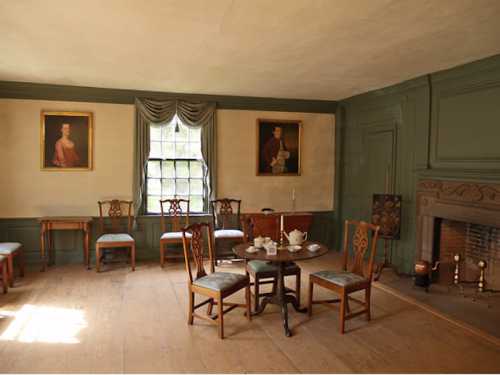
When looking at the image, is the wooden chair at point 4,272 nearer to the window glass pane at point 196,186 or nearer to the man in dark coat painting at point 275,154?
the window glass pane at point 196,186

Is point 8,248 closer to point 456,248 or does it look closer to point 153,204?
point 153,204

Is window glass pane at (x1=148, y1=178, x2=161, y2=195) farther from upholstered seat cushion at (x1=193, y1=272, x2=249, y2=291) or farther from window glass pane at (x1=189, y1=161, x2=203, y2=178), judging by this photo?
upholstered seat cushion at (x1=193, y1=272, x2=249, y2=291)

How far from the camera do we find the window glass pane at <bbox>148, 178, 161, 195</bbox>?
21.1ft

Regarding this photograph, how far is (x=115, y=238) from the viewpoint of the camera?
5645 millimetres

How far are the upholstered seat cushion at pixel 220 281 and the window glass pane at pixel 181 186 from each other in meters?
2.87

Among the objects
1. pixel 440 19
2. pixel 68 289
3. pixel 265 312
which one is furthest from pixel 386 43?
pixel 68 289

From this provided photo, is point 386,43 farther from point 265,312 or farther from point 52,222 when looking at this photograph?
point 52,222

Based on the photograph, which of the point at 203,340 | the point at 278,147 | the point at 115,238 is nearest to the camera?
the point at 203,340

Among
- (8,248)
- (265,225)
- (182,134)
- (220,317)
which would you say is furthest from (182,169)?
(220,317)

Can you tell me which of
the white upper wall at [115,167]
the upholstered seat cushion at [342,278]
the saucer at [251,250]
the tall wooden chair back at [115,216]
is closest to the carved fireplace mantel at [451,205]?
the upholstered seat cushion at [342,278]

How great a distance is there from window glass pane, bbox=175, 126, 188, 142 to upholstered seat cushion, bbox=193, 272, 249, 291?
3127 millimetres

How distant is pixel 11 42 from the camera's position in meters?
3.88

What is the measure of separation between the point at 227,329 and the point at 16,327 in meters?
1.82

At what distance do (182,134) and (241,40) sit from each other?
9.75ft
